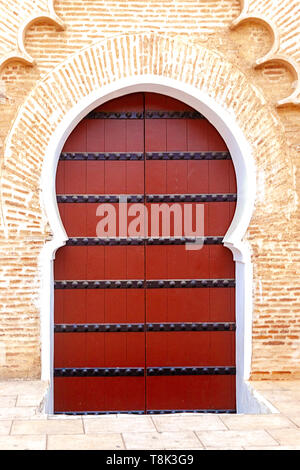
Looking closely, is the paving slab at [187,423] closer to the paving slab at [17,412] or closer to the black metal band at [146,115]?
the paving slab at [17,412]

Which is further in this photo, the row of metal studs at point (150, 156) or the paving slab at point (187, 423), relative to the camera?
the row of metal studs at point (150, 156)

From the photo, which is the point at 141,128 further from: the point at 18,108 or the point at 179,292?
the point at 179,292

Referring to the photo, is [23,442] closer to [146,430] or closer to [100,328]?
[146,430]

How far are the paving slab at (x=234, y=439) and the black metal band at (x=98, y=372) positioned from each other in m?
1.86

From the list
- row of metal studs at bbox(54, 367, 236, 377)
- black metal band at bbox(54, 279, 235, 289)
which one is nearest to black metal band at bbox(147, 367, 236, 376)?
row of metal studs at bbox(54, 367, 236, 377)

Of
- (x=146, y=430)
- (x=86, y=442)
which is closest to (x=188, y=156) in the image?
(x=146, y=430)

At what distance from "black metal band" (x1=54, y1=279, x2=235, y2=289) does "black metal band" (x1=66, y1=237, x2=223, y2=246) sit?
1.21ft

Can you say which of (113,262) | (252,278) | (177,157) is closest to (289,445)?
(252,278)

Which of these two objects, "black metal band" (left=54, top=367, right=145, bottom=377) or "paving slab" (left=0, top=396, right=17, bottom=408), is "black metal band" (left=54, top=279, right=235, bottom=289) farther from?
"paving slab" (left=0, top=396, right=17, bottom=408)

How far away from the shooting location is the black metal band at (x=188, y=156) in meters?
6.05

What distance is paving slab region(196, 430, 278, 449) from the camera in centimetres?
391

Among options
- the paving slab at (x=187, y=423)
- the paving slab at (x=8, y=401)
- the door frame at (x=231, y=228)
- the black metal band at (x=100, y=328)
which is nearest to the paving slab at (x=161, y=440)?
the paving slab at (x=187, y=423)

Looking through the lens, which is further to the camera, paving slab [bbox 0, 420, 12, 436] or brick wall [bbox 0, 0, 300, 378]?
brick wall [bbox 0, 0, 300, 378]

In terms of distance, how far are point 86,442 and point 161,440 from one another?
0.49 metres
